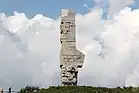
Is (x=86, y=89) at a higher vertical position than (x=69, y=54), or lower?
lower

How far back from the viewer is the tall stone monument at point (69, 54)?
28.8 metres

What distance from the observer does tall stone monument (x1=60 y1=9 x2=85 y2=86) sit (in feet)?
94.6

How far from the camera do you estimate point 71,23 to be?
2916 cm

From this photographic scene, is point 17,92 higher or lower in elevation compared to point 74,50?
lower

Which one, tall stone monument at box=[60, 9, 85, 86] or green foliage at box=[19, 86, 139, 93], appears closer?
green foliage at box=[19, 86, 139, 93]

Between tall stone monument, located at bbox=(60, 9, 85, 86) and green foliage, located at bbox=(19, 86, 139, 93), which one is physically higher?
tall stone monument, located at bbox=(60, 9, 85, 86)

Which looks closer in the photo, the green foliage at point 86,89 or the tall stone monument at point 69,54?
the green foliage at point 86,89

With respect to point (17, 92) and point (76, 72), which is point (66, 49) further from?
point (17, 92)

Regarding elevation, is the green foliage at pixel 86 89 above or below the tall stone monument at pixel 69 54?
below

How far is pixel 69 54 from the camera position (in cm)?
2889

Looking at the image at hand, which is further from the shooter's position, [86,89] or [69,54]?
[69,54]

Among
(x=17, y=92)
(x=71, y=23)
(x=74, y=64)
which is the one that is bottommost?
(x=17, y=92)

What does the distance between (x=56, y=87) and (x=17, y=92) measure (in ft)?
20.6

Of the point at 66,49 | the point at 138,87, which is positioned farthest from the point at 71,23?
the point at 138,87
